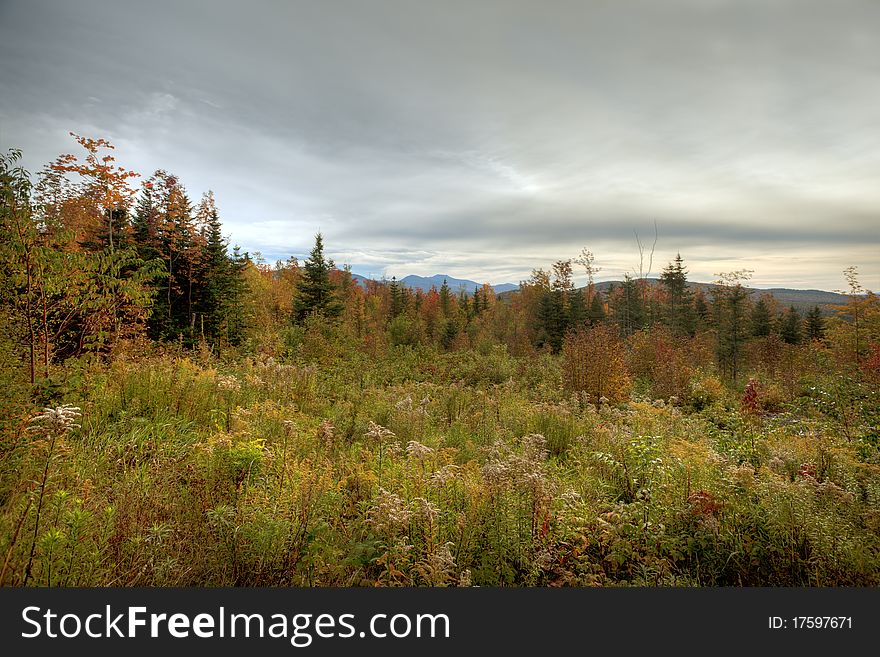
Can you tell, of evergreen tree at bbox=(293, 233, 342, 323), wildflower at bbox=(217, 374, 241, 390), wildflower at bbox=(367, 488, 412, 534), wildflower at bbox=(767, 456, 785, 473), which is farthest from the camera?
evergreen tree at bbox=(293, 233, 342, 323)

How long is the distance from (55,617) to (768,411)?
1635 centimetres

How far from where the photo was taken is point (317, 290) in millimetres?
24797

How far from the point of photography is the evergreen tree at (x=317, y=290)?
24.3m

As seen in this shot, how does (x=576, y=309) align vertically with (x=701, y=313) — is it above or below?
above

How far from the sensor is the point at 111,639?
82.4 inches

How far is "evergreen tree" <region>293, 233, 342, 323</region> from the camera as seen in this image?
79.8 ft

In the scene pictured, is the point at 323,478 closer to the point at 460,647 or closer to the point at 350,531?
the point at 350,531

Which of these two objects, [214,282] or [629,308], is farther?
[629,308]

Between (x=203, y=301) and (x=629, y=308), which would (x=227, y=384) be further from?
(x=629, y=308)

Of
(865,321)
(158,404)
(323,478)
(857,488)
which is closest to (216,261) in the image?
(158,404)

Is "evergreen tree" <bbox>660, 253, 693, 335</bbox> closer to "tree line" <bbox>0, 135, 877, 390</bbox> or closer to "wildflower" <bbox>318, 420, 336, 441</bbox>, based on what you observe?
"tree line" <bbox>0, 135, 877, 390</bbox>

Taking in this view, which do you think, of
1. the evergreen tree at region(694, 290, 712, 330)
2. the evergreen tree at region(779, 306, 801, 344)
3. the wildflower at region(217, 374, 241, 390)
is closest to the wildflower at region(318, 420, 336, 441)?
the wildflower at region(217, 374, 241, 390)

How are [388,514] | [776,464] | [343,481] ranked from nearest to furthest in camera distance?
[388,514] → [343,481] → [776,464]

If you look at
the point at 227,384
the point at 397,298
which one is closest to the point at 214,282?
the point at 227,384
